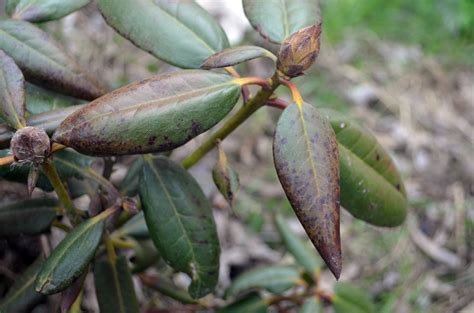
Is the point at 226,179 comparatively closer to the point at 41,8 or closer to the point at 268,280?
the point at 41,8

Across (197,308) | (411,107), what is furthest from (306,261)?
(411,107)

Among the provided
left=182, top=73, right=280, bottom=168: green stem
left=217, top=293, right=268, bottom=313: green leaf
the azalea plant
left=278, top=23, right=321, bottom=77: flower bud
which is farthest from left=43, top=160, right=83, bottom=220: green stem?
left=217, top=293, right=268, bottom=313: green leaf

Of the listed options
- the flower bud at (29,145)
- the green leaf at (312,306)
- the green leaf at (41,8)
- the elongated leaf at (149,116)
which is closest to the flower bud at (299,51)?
the elongated leaf at (149,116)

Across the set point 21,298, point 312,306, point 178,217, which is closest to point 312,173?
point 178,217

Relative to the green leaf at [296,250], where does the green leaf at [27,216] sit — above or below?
above

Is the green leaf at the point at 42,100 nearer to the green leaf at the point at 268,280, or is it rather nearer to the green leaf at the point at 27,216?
the green leaf at the point at 27,216
